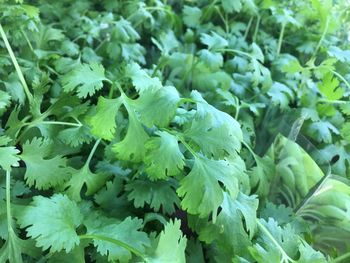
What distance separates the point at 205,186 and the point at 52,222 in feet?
0.70

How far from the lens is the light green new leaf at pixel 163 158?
0.62 metres

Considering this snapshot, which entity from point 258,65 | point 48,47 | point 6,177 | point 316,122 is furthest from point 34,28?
point 316,122

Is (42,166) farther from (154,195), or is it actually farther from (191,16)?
(191,16)

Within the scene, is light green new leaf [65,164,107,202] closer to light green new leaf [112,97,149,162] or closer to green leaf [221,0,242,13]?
light green new leaf [112,97,149,162]

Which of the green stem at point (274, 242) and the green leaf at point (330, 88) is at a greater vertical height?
the green leaf at point (330, 88)

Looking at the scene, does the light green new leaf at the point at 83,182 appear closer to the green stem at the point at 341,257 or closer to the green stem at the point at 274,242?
the green stem at the point at 274,242

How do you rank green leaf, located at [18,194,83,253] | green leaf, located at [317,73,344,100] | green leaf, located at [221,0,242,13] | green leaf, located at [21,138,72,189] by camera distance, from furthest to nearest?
1. green leaf, located at [221,0,242,13]
2. green leaf, located at [317,73,344,100]
3. green leaf, located at [21,138,72,189]
4. green leaf, located at [18,194,83,253]

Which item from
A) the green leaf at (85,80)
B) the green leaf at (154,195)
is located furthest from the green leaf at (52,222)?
the green leaf at (85,80)

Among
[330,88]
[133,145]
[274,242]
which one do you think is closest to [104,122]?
[133,145]

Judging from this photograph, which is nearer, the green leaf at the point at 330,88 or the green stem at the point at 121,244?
the green stem at the point at 121,244

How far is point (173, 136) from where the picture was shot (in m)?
0.64

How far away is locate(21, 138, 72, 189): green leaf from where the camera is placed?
2.21 ft

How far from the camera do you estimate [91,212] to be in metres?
0.68

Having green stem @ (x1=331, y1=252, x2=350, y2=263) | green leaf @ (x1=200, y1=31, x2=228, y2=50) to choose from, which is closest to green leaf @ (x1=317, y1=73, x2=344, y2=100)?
green leaf @ (x1=200, y1=31, x2=228, y2=50)
